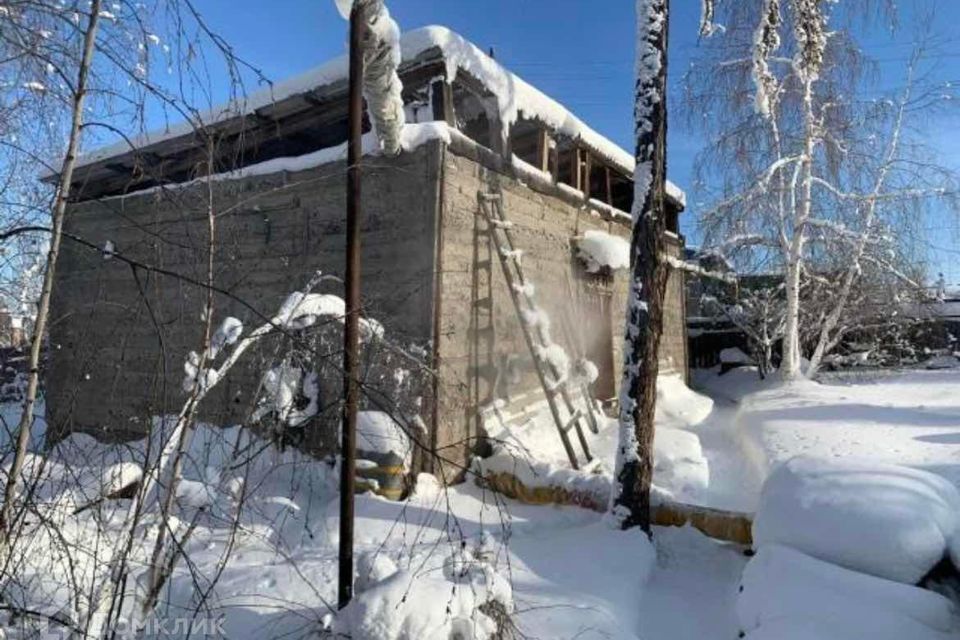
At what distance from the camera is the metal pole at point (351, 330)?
114 inches

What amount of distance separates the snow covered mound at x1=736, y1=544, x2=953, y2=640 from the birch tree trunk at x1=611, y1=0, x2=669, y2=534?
5.07ft

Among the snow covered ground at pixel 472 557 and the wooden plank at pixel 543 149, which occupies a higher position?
the wooden plank at pixel 543 149

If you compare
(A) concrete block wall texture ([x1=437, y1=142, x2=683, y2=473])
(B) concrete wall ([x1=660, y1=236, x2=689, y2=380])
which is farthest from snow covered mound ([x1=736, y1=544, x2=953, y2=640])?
(B) concrete wall ([x1=660, y1=236, x2=689, y2=380])

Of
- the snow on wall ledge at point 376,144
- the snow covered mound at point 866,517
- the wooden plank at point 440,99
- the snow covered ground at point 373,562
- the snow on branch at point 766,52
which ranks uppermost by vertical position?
the snow on branch at point 766,52

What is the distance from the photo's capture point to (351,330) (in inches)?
116

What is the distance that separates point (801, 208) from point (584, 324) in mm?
7398

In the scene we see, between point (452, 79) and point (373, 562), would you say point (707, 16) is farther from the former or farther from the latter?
point (373, 562)

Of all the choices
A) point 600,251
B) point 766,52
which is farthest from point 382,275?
point 766,52

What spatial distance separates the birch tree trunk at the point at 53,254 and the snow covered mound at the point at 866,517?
153 inches

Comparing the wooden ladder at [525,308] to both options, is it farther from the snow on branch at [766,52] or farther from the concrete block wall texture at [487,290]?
the snow on branch at [766,52]

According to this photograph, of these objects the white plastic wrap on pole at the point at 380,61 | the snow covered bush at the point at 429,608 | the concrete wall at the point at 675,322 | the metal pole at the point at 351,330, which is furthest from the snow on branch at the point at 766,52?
the snow covered bush at the point at 429,608

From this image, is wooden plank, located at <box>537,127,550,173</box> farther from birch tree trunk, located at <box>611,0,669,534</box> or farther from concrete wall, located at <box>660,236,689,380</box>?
concrete wall, located at <box>660,236,689,380</box>

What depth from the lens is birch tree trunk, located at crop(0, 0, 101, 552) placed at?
6.23 feet

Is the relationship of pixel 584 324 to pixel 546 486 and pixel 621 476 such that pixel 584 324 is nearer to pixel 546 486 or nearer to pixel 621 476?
pixel 546 486
